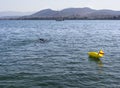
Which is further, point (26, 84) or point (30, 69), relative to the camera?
point (30, 69)

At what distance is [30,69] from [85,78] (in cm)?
678

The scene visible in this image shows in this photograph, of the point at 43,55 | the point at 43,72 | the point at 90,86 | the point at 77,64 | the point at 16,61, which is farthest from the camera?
the point at 43,55

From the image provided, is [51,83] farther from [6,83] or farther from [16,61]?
[16,61]

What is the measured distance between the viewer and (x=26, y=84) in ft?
67.2

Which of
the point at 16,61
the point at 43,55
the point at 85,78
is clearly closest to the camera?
the point at 85,78

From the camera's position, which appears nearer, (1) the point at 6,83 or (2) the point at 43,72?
(1) the point at 6,83

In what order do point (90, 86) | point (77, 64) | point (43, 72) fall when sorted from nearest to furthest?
point (90, 86)
point (43, 72)
point (77, 64)

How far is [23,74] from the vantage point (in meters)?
23.4

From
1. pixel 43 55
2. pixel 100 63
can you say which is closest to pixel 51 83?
pixel 100 63

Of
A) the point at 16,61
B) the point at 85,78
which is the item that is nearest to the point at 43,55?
the point at 16,61

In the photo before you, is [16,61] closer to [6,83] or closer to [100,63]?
[6,83]

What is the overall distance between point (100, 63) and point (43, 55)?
9.08m

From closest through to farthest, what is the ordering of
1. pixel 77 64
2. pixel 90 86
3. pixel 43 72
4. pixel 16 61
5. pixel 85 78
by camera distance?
pixel 90 86, pixel 85 78, pixel 43 72, pixel 77 64, pixel 16 61

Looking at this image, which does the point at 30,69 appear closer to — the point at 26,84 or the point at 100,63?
the point at 26,84
